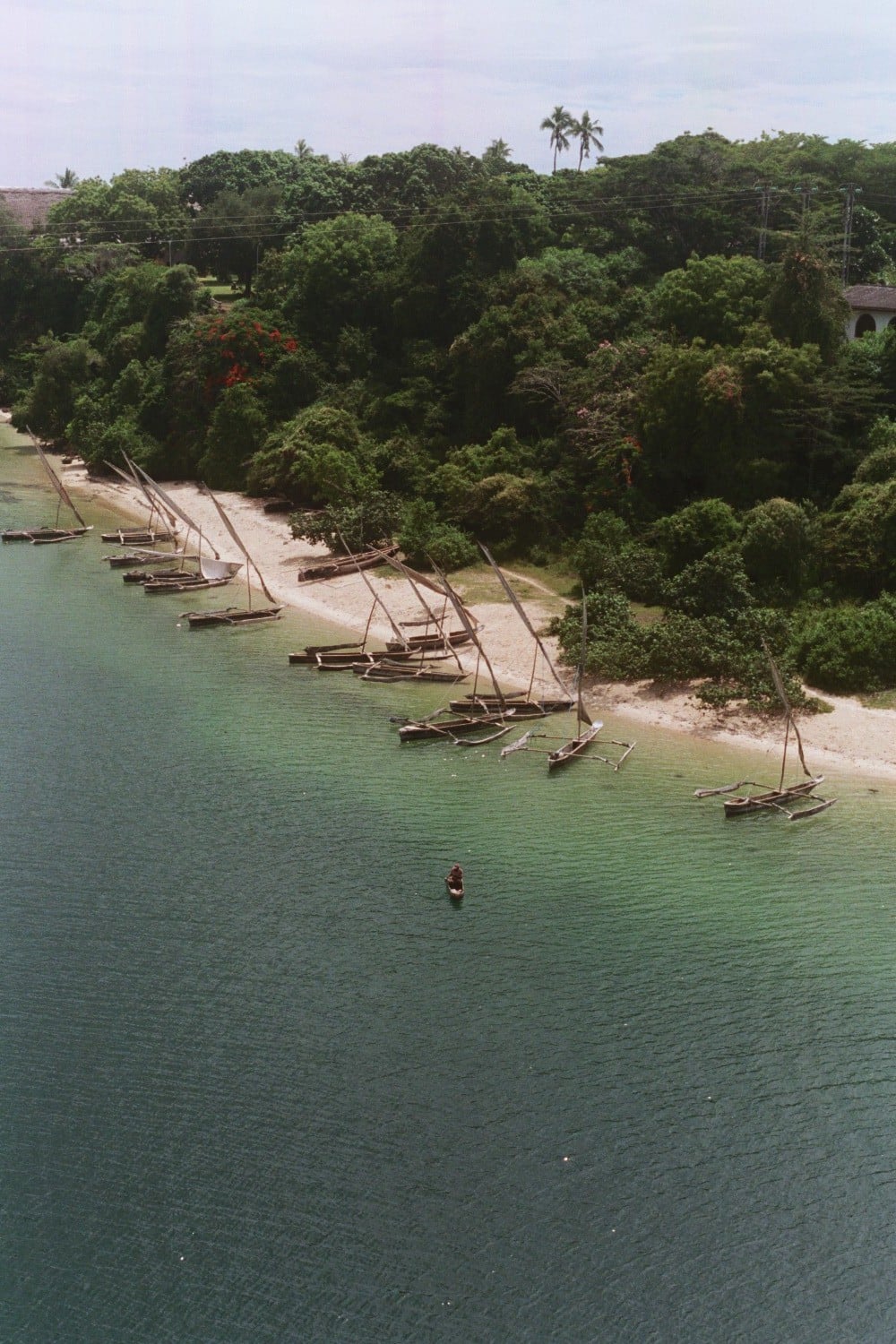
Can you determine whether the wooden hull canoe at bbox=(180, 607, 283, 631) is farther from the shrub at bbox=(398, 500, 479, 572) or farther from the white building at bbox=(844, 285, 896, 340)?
the white building at bbox=(844, 285, 896, 340)

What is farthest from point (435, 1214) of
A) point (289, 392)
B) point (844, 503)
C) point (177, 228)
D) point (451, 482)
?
point (177, 228)

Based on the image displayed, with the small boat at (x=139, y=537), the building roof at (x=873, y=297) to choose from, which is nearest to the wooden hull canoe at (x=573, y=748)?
the building roof at (x=873, y=297)

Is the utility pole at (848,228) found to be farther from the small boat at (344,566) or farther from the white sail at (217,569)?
the white sail at (217,569)

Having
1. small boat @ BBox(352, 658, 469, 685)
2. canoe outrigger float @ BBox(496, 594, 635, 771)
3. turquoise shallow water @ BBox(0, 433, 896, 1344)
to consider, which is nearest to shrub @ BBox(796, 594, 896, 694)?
turquoise shallow water @ BBox(0, 433, 896, 1344)

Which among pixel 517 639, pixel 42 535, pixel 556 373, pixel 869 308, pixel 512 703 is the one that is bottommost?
pixel 512 703

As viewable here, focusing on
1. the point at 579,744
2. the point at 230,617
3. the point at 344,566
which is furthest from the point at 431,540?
the point at 579,744

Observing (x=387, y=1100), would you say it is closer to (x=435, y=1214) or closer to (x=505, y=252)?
(x=435, y=1214)

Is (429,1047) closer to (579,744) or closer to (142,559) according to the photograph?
(579,744)
